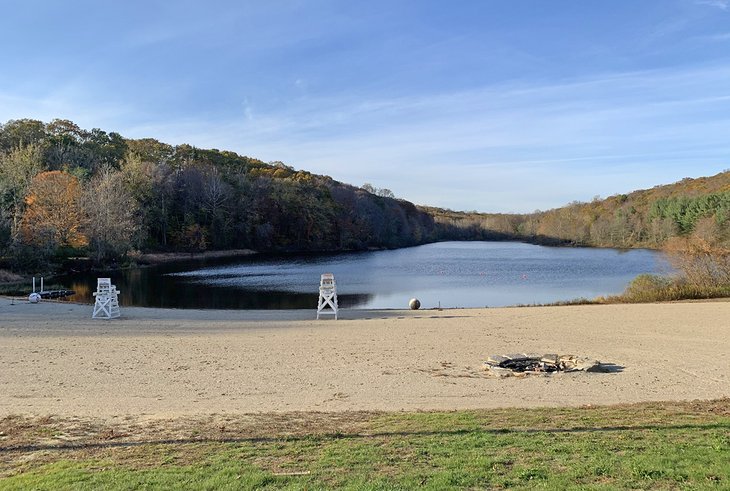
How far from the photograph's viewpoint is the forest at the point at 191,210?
4944 centimetres

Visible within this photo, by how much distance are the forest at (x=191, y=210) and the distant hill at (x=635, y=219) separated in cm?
27

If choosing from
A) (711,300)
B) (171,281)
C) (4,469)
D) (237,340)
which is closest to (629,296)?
(711,300)

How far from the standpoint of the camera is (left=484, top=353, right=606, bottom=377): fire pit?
11906 mm

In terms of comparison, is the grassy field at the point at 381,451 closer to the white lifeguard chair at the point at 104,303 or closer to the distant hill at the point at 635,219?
the white lifeguard chair at the point at 104,303

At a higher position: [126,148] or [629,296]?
[126,148]

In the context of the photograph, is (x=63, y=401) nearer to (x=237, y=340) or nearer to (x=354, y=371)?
(x=354, y=371)

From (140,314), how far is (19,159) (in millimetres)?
43851

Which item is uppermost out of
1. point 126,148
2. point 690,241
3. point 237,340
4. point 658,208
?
point 126,148

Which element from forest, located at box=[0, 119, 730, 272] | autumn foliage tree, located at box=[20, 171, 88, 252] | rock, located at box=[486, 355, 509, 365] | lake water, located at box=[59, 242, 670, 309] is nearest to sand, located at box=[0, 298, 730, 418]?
rock, located at box=[486, 355, 509, 365]

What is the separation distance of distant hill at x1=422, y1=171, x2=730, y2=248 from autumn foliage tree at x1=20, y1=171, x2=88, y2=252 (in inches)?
2590

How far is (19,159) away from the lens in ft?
183

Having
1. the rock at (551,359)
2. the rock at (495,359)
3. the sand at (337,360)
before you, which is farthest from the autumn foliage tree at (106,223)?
the rock at (551,359)

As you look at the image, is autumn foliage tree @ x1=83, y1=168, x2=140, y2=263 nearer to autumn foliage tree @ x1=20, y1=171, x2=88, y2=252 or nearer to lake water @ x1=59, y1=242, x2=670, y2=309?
autumn foliage tree @ x1=20, y1=171, x2=88, y2=252

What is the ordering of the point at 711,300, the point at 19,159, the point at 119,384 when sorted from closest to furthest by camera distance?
1. the point at 119,384
2. the point at 711,300
3. the point at 19,159
